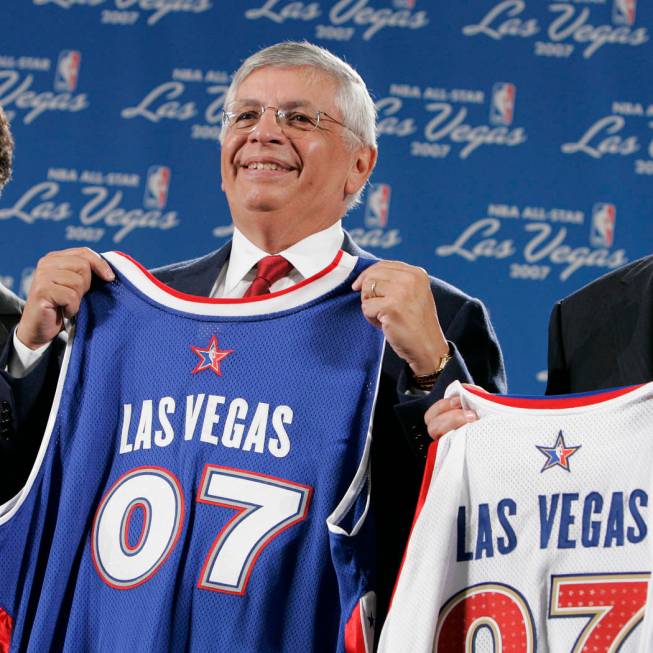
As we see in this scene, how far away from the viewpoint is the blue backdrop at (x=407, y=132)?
3744mm

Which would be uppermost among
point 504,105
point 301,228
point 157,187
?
point 504,105

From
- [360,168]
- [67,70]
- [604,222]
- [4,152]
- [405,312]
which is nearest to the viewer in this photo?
[405,312]

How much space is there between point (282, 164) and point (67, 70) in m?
2.15

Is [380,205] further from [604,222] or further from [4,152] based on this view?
[4,152]

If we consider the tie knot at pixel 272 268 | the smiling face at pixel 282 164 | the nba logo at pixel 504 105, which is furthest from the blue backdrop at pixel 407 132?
the tie knot at pixel 272 268

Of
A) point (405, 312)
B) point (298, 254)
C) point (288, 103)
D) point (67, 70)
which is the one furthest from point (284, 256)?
point (67, 70)

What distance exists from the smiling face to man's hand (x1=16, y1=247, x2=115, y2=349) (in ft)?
1.02

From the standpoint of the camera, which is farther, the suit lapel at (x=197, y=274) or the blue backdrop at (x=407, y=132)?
the blue backdrop at (x=407, y=132)

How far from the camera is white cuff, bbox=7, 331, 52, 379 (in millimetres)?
1762

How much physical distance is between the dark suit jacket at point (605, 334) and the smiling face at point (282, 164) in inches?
18.4

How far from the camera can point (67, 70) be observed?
12.6 ft

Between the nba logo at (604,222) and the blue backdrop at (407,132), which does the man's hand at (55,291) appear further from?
the nba logo at (604,222)

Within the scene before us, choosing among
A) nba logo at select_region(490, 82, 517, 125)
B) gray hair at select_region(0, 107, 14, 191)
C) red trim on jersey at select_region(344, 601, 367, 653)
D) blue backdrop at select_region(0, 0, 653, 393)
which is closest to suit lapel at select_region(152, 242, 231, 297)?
gray hair at select_region(0, 107, 14, 191)

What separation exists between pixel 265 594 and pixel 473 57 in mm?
2684
